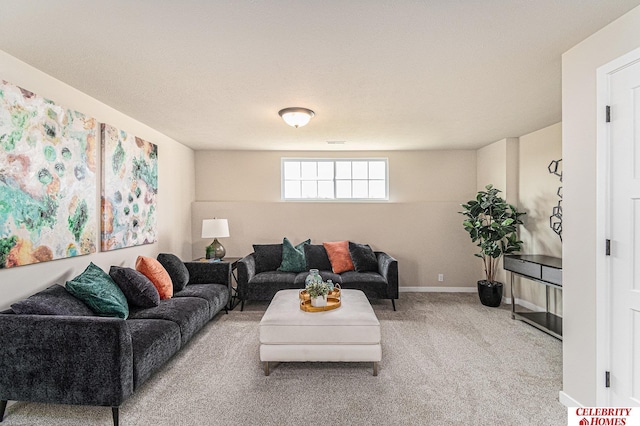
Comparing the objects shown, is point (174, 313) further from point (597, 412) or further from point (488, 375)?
point (597, 412)

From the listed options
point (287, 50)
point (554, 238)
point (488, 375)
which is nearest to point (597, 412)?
point (488, 375)

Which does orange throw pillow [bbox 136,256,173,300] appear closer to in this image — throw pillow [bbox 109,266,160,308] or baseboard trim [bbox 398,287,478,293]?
throw pillow [bbox 109,266,160,308]

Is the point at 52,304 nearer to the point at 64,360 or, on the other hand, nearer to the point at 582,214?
the point at 64,360

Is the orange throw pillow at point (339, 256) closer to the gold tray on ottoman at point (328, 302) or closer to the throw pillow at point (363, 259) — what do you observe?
the throw pillow at point (363, 259)

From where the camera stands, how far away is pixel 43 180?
2.59 meters

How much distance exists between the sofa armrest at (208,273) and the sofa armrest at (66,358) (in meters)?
2.18

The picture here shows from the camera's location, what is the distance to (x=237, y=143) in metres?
5.18

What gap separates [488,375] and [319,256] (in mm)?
2883

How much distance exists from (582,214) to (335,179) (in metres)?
4.11

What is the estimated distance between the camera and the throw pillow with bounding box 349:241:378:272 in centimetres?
495

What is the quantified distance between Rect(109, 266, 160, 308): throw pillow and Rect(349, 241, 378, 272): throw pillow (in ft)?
9.13

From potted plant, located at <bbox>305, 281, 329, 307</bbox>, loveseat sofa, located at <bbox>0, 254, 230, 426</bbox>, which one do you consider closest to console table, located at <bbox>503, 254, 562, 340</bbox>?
potted plant, located at <bbox>305, 281, 329, 307</bbox>

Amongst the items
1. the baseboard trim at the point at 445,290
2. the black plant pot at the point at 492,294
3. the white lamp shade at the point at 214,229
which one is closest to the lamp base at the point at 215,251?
the white lamp shade at the point at 214,229

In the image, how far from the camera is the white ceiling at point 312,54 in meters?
1.82
